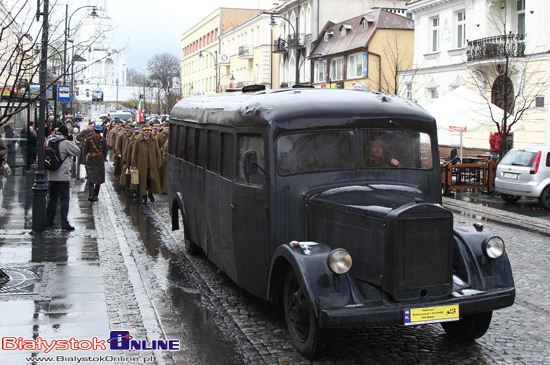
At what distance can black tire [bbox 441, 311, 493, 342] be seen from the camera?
6.46m

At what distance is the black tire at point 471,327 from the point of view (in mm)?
6465

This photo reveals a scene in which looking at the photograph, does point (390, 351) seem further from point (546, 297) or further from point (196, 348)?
point (546, 297)

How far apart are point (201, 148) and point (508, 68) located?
21071 millimetres

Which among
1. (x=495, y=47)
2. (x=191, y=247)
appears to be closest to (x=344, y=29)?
(x=495, y=47)

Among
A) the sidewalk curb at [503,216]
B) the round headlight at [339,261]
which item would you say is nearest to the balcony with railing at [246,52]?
the sidewalk curb at [503,216]

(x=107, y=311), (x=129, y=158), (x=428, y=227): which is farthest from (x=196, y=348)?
(x=129, y=158)

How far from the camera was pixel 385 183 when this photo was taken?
6.89 meters

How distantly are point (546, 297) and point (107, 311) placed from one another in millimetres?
5165

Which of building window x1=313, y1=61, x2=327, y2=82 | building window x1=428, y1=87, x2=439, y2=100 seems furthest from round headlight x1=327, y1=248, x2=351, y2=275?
building window x1=313, y1=61, x2=327, y2=82

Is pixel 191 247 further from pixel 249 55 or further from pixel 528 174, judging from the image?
pixel 249 55

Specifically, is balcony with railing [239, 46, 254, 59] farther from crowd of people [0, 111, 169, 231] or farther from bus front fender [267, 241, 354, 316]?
bus front fender [267, 241, 354, 316]

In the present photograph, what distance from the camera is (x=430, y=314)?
18.9 feet

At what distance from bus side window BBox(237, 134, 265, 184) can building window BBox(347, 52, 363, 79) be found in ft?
126

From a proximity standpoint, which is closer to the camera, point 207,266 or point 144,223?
point 207,266
